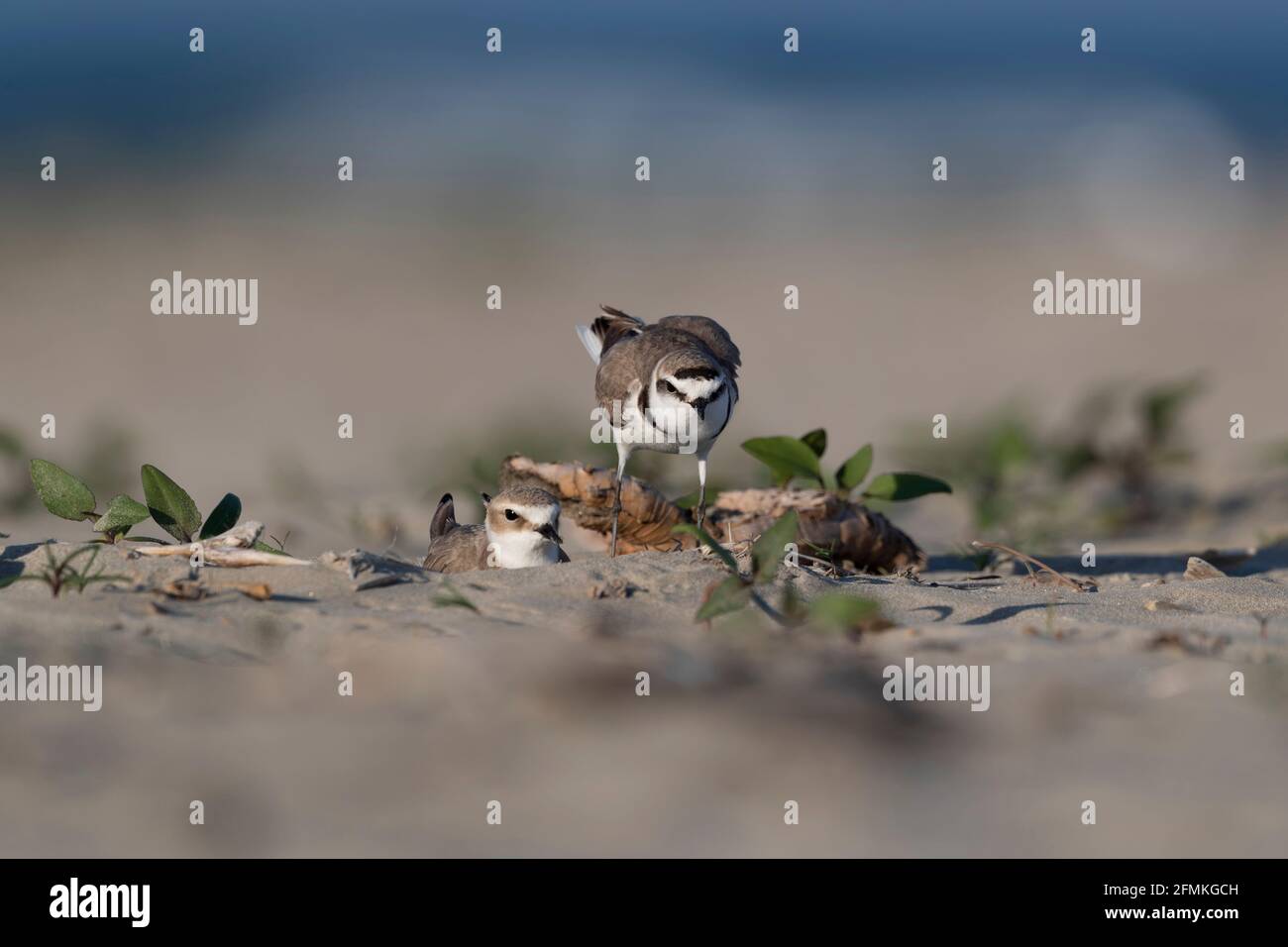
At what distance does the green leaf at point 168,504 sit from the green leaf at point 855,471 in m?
2.79

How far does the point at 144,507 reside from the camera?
4.81 metres

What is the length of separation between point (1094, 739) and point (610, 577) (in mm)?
1641

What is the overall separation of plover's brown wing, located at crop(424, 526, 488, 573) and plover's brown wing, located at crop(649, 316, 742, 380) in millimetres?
1601

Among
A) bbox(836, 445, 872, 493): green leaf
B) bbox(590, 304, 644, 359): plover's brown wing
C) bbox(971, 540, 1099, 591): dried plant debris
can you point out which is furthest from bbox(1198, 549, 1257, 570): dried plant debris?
bbox(590, 304, 644, 359): plover's brown wing

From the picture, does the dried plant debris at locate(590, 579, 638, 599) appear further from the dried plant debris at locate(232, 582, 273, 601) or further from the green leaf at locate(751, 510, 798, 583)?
the dried plant debris at locate(232, 582, 273, 601)

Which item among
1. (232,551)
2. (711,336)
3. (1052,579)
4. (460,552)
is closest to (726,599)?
(232,551)

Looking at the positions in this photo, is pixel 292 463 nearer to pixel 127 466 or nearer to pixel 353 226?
pixel 127 466

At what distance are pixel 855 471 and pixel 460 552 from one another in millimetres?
1824

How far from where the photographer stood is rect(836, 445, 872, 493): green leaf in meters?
6.20

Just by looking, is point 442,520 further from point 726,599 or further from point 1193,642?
point 1193,642

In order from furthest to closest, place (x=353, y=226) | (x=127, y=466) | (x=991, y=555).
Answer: (x=353, y=226), (x=127, y=466), (x=991, y=555)

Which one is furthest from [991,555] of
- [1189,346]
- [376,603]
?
[1189,346]

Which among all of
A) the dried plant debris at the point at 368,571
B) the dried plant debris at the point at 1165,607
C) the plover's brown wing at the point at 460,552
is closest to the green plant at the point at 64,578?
the dried plant debris at the point at 368,571
